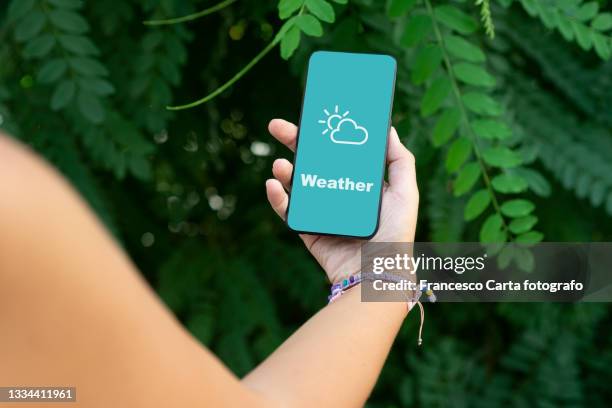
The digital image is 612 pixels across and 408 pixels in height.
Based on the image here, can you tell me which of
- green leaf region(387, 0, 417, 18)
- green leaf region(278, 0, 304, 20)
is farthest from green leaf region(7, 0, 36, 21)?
green leaf region(387, 0, 417, 18)

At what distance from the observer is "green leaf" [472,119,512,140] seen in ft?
4.03

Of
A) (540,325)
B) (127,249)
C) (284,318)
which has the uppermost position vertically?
(127,249)

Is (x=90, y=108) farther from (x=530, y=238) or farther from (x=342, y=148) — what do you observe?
(x=530, y=238)

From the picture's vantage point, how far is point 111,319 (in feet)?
1.75

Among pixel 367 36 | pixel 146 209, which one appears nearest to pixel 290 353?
pixel 367 36

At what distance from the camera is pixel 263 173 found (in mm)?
2014

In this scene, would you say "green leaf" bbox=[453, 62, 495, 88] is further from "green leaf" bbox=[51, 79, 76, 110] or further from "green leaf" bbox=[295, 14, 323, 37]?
"green leaf" bbox=[51, 79, 76, 110]

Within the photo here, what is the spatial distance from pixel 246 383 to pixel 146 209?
4.36 feet

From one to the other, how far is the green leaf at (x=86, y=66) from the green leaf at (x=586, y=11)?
2.61ft

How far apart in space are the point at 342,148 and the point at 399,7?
285mm

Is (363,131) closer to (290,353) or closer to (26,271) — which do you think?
(290,353)

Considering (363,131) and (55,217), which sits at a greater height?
(55,217)

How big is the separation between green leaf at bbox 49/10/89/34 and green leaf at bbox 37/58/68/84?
0.06m

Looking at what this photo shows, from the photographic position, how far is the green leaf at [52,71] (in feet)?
4.29
